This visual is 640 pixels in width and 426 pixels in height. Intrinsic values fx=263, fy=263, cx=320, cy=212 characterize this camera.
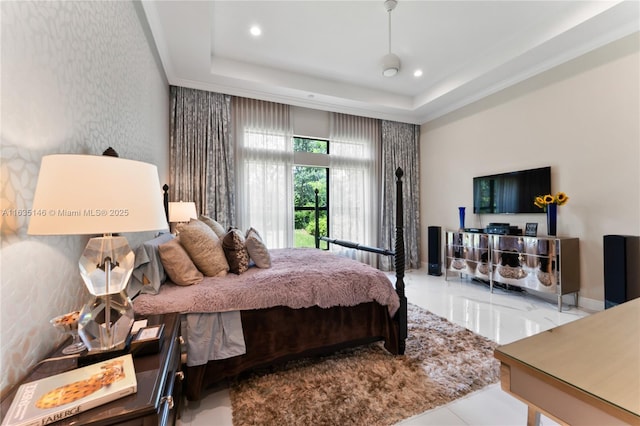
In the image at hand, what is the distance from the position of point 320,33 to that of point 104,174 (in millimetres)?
3095

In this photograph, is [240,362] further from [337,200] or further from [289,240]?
[337,200]

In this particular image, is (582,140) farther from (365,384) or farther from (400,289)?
(365,384)

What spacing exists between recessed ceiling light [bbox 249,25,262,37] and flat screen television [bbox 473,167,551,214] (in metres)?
3.73

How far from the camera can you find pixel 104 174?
777 millimetres

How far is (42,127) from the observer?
936 millimetres

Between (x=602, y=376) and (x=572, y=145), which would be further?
(x=572, y=145)

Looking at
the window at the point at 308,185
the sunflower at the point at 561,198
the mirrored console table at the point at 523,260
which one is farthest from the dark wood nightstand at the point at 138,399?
the sunflower at the point at 561,198

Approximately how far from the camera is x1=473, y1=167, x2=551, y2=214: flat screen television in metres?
3.41

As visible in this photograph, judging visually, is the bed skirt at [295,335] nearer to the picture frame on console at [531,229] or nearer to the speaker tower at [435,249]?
the picture frame on console at [531,229]

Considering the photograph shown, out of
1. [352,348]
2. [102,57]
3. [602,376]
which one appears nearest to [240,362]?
[352,348]

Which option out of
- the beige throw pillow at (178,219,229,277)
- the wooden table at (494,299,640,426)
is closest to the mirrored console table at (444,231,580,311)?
the wooden table at (494,299,640,426)

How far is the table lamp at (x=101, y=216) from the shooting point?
28.5 inches

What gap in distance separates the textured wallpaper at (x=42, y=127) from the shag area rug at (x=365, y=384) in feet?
3.65

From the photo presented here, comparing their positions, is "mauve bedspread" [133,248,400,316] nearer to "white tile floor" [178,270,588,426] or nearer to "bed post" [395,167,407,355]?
"bed post" [395,167,407,355]
